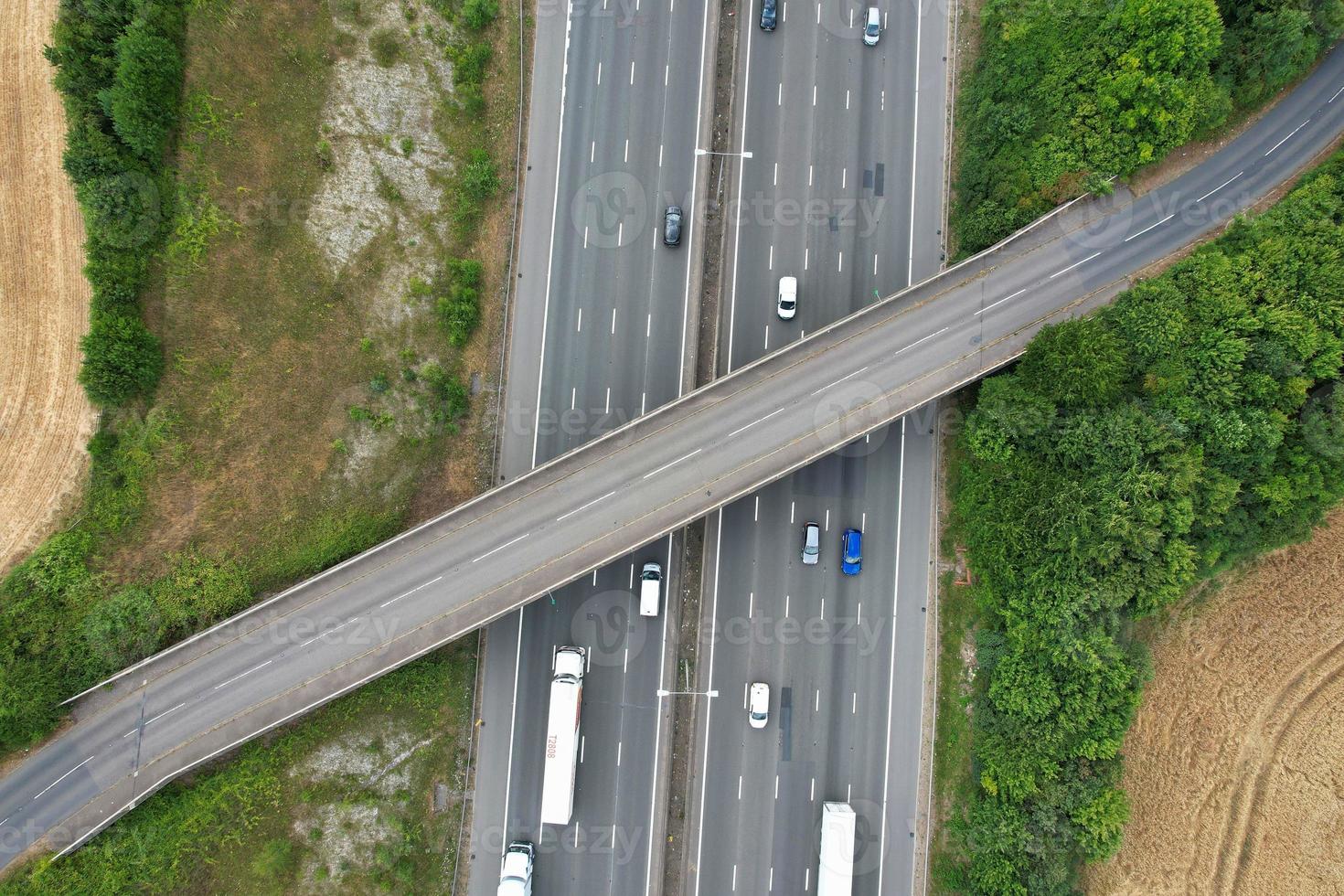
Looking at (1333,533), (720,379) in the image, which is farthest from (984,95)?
(1333,533)

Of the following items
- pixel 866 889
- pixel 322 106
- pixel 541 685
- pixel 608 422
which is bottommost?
pixel 866 889

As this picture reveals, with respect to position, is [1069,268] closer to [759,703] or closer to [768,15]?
[768,15]

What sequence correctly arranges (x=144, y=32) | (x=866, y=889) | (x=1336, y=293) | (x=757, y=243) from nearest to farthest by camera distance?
1. (x=1336, y=293)
2. (x=144, y=32)
3. (x=866, y=889)
4. (x=757, y=243)

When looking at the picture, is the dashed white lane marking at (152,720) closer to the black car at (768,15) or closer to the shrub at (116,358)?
the shrub at (116,358)

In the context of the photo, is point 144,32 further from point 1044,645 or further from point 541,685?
point 1044,645

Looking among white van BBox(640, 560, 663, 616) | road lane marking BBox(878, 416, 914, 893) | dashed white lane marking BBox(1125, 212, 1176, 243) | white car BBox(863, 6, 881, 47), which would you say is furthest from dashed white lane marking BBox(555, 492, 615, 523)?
white car BBox(863, 6, 881, 47)

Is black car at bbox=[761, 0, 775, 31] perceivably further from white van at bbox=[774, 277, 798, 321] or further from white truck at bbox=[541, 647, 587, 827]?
white truck at bbox=[541, 647, 587, 827]
